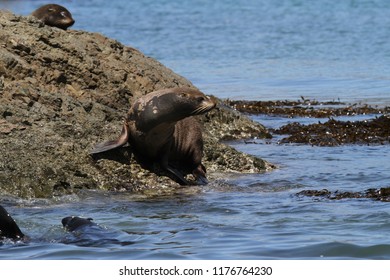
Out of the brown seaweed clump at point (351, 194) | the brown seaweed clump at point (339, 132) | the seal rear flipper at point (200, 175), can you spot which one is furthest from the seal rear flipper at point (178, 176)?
the brown seaweed clump at point (339, 132)

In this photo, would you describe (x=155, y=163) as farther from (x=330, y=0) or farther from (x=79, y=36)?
(x=330, y=0)

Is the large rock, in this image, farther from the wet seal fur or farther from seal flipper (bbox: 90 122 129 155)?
the wet seal fur

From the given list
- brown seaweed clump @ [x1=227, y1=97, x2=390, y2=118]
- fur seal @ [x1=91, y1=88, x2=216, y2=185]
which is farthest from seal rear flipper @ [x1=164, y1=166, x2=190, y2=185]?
brown seaweed clump @ [x1=227, y1=97, x2=390, y2=118]

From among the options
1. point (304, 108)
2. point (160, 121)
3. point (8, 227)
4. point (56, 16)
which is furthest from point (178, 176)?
point (304, 108)

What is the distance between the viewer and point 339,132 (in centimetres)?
1448

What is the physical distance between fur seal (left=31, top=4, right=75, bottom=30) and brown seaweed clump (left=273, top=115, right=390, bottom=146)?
3.36 metres

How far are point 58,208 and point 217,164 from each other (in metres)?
2.45

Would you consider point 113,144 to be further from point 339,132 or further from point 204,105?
point 339,132

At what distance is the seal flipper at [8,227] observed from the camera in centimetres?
790

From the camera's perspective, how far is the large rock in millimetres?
9961

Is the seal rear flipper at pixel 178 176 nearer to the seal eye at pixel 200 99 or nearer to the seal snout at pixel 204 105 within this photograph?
the seal snout at pixel 204 105

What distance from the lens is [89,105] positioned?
11141 millimetres

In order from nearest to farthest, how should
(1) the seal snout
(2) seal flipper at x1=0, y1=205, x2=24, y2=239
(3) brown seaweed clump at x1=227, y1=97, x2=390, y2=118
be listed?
(2) seal flipper at x1=0, y1=205, x2=24, y2=239 < (1) the seal snout < (3) brown seaweed clump at x1=227, y1=97, x2=390, y2=118

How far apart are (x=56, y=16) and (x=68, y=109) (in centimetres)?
472
